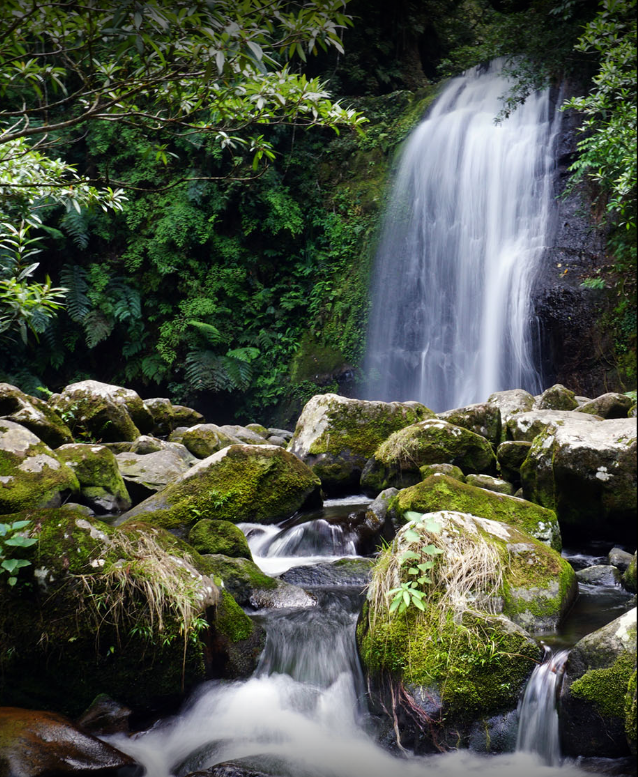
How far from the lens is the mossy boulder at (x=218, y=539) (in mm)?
4461

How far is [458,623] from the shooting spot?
2.90 m

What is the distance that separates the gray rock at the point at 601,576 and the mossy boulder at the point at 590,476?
0.85 feet

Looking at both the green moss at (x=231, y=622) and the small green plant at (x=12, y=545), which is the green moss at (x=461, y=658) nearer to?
the green moss at (x=231, y=622)

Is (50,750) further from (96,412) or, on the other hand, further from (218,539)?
(96,412)

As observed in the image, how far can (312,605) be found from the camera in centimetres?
410

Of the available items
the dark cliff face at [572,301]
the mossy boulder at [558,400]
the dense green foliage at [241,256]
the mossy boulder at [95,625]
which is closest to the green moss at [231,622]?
the mossy boulder at [95,625]

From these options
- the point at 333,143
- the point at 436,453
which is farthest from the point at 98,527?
the point at 333,143

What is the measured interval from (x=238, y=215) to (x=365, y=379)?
6288 millimetres

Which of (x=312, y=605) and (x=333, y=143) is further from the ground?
(x=333, y=143)

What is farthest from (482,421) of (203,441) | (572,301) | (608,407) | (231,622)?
(572,301)

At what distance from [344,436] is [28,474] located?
12.1ft

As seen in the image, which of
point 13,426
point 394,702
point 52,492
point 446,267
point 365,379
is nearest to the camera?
point 394,702

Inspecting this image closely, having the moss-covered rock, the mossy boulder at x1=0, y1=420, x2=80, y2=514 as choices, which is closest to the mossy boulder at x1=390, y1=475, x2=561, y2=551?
the moss-covered rock

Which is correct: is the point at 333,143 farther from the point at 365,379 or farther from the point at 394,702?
the point at 394,702
